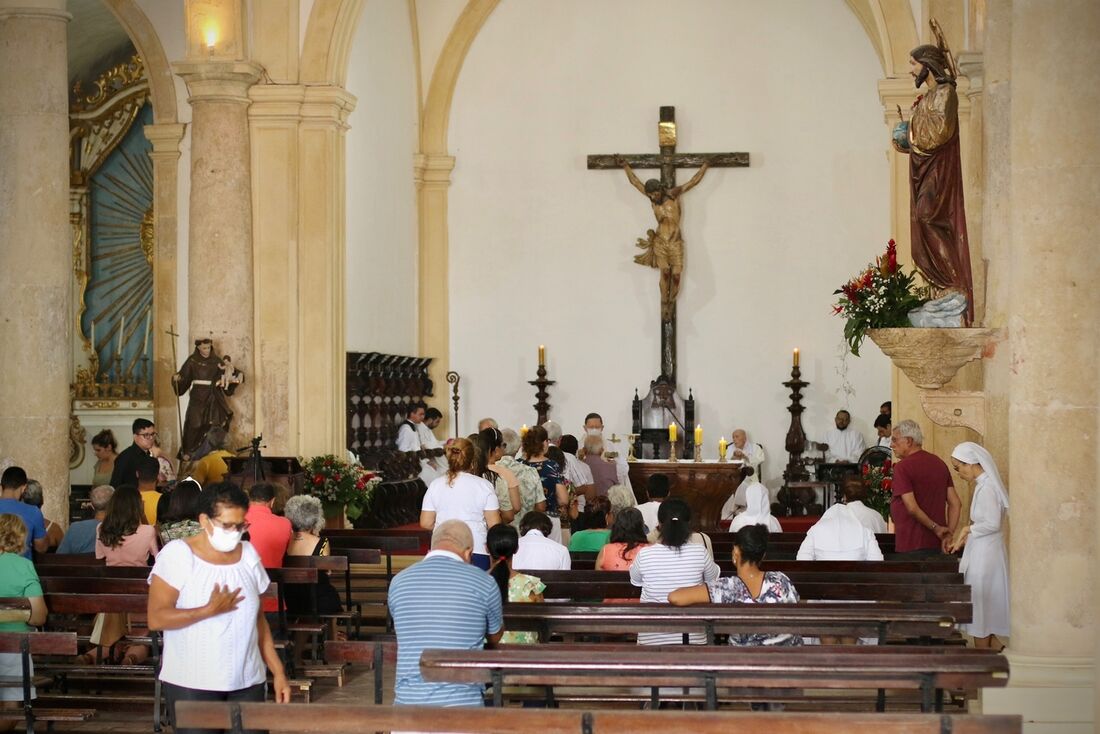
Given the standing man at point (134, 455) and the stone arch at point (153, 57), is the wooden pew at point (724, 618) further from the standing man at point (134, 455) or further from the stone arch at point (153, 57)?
the stone arch at point (153, 57)

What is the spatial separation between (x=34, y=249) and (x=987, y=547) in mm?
7057

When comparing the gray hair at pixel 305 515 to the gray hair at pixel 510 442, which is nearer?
the gray hair at pixel 305 515

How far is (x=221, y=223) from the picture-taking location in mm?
14531

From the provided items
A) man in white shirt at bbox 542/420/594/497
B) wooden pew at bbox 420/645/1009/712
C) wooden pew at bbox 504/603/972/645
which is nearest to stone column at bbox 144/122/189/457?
man in white shirt at bbox 542/420/594/497

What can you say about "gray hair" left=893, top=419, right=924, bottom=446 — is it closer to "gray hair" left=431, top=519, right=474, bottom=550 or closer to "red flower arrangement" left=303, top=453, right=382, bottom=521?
"gray hair" left=431, top=519, right=474, bottom=550

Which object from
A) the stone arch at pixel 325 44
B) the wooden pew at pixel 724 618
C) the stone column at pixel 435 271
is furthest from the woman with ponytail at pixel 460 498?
the stone column at pixel 435 271

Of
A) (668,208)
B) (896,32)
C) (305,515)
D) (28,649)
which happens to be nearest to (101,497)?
(305,515)

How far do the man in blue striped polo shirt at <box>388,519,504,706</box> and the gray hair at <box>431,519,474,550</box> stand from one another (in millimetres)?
68

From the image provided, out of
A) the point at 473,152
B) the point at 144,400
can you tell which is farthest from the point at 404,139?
the point at 144,400

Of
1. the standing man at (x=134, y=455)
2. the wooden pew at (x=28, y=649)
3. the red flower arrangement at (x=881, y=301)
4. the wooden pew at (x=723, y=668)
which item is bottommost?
the wooden pew at (x=28, y=649)

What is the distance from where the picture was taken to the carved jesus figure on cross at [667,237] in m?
19.2

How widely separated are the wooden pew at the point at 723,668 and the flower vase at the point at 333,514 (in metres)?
9.15

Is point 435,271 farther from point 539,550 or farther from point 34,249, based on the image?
point 539,550

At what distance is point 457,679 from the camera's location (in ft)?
18.4
